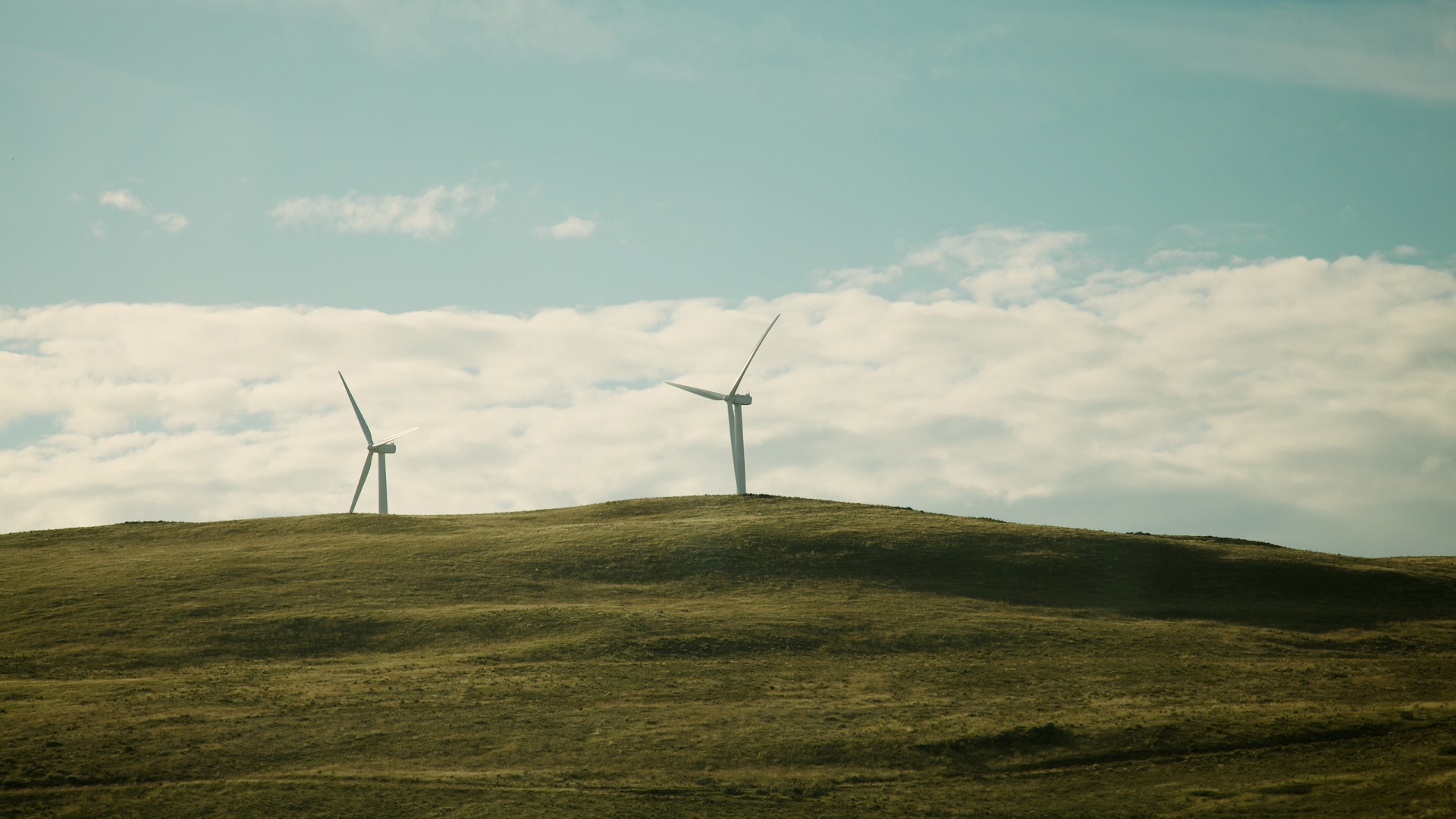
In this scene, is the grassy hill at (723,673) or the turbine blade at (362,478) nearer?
the grassy hill at (723,673)

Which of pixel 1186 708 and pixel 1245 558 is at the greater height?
pixel 1245 558

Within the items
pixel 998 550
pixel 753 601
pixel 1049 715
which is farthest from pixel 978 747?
pixel 998 550

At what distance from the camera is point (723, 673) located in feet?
150

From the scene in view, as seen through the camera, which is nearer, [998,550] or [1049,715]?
[1049,715]

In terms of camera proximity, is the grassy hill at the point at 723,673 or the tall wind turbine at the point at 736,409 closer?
the grassy hill at the point at 723,673

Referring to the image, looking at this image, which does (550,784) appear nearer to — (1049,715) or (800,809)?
(800,809)

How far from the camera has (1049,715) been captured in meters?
A: 40.3

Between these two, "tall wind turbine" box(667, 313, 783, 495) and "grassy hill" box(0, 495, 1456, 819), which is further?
"tall wind turbine" box(667, 313, 783, 495)

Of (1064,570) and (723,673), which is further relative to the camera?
(1064,570)

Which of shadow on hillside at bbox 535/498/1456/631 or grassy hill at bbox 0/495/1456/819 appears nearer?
grassy hill at bbox 0/495/1456/819

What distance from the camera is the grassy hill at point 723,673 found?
111ft

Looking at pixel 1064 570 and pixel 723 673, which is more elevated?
pixel 1064 570

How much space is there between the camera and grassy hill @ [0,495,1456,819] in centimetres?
3378

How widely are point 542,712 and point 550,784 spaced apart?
6813 millimetres
